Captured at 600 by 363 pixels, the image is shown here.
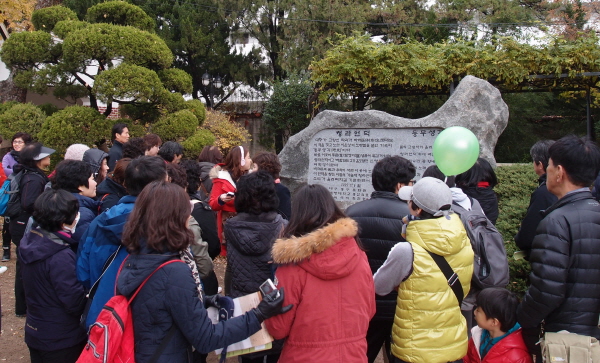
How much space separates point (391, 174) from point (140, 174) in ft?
4.73

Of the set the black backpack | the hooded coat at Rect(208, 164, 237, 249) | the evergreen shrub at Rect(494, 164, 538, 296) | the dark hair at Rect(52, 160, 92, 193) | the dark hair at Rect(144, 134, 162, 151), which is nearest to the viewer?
the dark hair at Rect(52, 160, 92, 193)

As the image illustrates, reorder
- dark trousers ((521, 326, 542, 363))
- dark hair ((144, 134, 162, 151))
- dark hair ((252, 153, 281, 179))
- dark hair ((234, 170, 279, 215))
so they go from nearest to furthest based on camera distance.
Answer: dark trousers ((521, 326, 542, 363))
dark hair ((234, 170, 279, 215))
dark hair ((252, 153, 281, 179))
dark hair ((144, 134, 162, 151))

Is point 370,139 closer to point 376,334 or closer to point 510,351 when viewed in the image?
point 376,334

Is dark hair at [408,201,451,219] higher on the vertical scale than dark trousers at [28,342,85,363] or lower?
higher

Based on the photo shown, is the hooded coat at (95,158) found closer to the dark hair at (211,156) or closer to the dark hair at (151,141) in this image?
the dark hair at (151,141)

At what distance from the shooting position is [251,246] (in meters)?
2.48

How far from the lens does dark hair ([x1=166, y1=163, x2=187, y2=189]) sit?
3.06 metres

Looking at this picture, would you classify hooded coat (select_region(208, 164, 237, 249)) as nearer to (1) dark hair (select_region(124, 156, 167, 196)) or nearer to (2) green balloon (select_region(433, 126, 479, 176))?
(1) dark hair (select_region(124, 156, 167, 196))

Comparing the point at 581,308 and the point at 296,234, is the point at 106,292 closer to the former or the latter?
the point at 296,234

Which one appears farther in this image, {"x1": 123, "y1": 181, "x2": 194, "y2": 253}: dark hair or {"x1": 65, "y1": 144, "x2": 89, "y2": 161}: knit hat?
{"x1": 65, "y1": 144, "x2": 89, "y2": 161}: knit hat

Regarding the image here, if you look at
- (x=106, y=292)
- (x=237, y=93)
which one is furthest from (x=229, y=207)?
(x=237, y=93)

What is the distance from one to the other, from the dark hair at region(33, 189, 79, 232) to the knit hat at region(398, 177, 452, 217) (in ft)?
6.23

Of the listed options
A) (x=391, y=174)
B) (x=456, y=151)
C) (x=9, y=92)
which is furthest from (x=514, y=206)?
(x=9, y=92)

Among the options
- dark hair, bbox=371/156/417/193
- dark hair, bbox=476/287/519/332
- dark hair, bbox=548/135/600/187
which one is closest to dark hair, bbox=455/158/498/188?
dark hair, bbox=371/156/417/193
